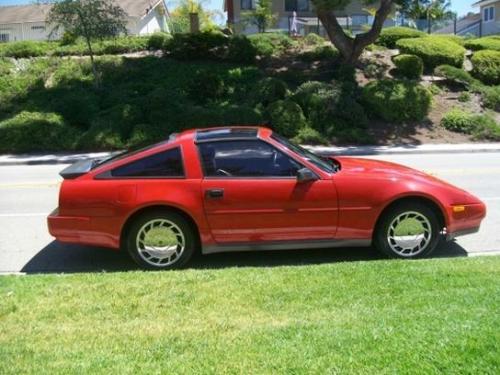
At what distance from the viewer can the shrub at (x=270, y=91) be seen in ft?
66.1

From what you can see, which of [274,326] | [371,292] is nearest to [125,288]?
[274,326]

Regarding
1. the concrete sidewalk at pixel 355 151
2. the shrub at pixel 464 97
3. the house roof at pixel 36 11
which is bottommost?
the concrete sidewalk at pixel 355 151

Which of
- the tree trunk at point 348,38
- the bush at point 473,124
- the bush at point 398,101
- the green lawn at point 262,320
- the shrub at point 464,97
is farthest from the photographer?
the tree trunk at point 348,38

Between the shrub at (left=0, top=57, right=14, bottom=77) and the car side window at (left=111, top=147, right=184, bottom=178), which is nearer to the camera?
the car side window at (left=111, top=147, right=184, bottom=178)

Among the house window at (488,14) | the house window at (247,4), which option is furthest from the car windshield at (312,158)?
the house window at (488,14)

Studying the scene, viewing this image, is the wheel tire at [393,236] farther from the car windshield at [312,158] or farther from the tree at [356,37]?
the tree at [356,37]

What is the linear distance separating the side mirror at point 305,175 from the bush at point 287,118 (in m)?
12.6

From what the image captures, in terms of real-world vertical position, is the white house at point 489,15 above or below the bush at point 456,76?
above

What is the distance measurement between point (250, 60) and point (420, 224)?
1841 cm

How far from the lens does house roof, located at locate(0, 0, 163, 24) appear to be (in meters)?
53.5

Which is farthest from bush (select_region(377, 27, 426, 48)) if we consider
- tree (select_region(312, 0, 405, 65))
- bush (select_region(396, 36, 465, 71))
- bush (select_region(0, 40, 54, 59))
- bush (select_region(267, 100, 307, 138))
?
bush (select_region(0, 40, 54, 59))

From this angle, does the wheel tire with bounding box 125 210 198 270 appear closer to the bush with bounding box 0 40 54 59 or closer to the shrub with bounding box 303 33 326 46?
the shrub with bounding box 303 33 326 46

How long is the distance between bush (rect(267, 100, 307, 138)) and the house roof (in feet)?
120

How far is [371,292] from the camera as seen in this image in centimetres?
477
